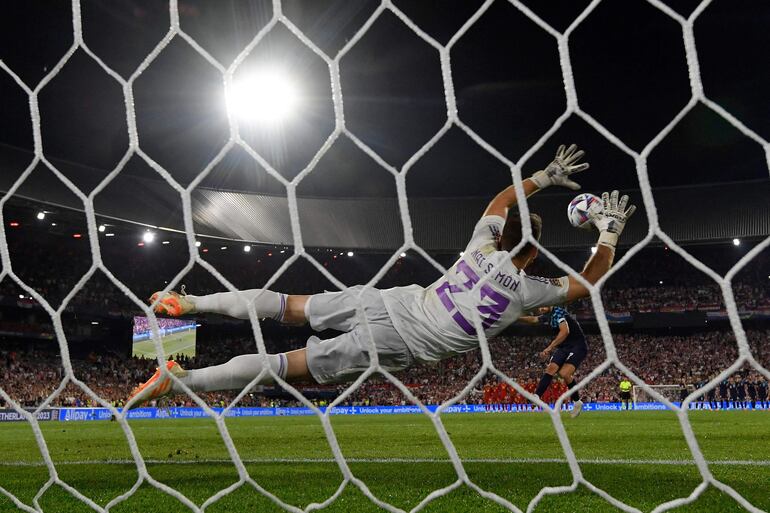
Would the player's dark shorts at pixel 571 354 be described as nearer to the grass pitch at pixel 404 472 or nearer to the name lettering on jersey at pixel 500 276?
the grass pitch at pixel 404 472

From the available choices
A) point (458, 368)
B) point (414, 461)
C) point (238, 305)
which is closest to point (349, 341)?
point (238, 305)

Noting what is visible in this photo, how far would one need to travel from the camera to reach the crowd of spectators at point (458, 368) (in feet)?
72.0

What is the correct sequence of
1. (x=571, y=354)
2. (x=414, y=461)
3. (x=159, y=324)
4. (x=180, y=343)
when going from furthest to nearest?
1. (x=159, y=324)
2. (x=180, y=343)
3. (x=571, y=354)
4. (x=414, y=461)

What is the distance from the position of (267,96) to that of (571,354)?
14.6 m

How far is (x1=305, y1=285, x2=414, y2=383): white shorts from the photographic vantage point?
3055 millimetres

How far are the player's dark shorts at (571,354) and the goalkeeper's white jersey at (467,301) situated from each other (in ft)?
13.8

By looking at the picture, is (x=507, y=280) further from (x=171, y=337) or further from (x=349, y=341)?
(x=171, y=337)

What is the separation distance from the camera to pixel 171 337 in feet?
72.0

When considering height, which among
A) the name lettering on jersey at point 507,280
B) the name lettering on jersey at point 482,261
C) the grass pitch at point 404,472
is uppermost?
the name lettering on jersey at point 482,261

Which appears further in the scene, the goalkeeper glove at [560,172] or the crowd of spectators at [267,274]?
the crowd of spectators at [267,274]

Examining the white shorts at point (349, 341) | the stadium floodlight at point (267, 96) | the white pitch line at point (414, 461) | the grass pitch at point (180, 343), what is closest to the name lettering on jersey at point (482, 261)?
the white shorts at point (349, 341)

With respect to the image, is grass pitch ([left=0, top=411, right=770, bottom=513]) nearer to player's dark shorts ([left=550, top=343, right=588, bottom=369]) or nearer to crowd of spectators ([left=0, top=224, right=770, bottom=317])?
player's dark shorts ([left=550, top=343, right=588, bottom=369])

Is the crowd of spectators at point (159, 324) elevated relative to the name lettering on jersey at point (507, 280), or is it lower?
elevated

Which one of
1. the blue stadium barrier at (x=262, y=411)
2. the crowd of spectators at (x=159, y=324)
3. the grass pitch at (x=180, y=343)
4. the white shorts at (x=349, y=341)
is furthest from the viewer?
the crowd of spectators at (x=159, y=324)
